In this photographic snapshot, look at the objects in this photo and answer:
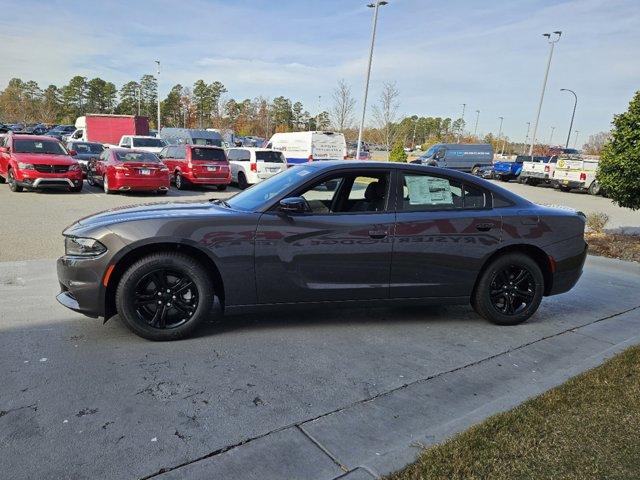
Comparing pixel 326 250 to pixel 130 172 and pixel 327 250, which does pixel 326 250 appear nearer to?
pixel 327 250

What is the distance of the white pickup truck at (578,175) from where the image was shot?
22.7m

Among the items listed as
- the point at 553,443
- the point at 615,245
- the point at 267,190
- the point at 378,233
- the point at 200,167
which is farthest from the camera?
the point at 200,167

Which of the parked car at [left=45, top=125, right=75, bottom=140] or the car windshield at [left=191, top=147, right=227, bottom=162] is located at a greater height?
the car windshield at [left=191, top=147, right=227, bottom=162]

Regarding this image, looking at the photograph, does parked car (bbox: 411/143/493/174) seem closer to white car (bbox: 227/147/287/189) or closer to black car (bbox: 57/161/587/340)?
white car (bbox: 227/147/287/189)

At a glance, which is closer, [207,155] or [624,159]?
[624,159]

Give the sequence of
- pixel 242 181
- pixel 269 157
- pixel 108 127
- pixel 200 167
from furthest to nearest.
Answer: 1. pixel 108 127
2. pixel 242 181
3. pixel 269 157
4. pixel 200 167

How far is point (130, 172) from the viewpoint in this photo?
560 inches

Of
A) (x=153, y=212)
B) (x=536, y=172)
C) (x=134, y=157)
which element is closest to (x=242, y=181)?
(x=134, y=157)

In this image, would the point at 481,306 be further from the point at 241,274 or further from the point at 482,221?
the point at 241,274

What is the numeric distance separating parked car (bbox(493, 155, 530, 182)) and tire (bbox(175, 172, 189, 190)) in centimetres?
2154

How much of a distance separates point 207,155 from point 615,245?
1261 cm

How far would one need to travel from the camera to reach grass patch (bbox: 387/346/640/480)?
2.48m

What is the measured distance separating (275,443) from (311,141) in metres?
20.5

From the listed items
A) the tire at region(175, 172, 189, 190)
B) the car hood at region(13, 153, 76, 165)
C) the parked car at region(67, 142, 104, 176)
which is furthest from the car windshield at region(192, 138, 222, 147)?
the car hood at region(13, 153, 76, 165)
